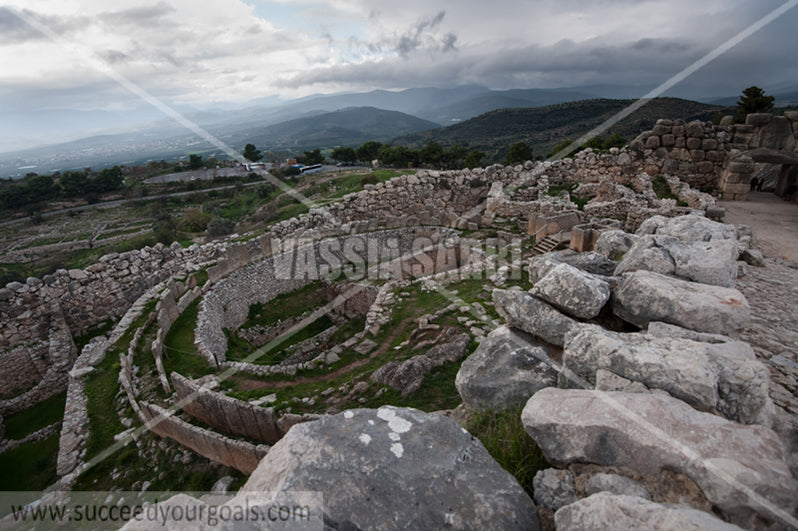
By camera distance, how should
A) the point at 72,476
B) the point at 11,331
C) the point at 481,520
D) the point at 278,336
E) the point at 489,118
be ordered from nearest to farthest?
the point at 481,520
the point at 72,476
the point at 11,331
the point at 278,336
the point at 489,118

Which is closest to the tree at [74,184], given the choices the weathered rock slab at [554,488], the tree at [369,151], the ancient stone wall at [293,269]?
the tree at [369,151]

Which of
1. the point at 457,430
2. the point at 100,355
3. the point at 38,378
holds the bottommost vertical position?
the point at 38,378

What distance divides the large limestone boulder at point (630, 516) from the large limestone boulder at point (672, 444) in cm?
32

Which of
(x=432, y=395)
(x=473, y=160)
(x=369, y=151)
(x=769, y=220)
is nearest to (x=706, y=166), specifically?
(x=769, y=220)

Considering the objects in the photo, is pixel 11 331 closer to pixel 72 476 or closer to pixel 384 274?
pixel 72 476

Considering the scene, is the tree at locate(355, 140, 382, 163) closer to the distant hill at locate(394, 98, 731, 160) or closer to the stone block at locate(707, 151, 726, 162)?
the distant hill at locate(394, 98, 731, 160)

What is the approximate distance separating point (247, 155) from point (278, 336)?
227 feet

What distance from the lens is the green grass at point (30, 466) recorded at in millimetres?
9588

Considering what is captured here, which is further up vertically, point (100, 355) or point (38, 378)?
point (100, 355)

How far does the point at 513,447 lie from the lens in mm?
3105

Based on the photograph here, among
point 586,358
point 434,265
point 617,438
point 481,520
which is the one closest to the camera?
point 481,520

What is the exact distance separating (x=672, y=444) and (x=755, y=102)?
38.7m

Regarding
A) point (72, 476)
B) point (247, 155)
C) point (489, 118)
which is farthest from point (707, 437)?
point (489, 118)

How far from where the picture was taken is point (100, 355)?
38.9 ft
